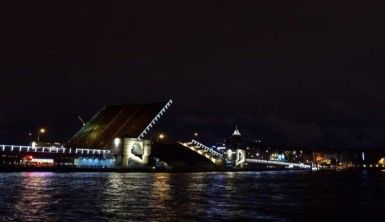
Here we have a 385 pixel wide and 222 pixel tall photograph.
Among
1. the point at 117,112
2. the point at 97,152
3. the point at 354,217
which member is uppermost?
the point at 117,112

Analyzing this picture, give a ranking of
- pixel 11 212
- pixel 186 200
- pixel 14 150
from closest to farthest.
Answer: pixel 11 212 < pixel 186 200 < pixel 14 150

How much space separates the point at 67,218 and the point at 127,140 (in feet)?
213

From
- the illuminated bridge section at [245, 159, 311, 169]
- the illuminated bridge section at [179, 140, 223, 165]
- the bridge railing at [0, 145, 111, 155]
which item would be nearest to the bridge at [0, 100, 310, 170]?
the bridge railing at [0, 145, 111, 155]

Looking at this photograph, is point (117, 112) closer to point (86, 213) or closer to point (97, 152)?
point (97, 152)

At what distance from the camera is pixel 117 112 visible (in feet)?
275

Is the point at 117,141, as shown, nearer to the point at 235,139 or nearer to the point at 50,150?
the point at 50,150

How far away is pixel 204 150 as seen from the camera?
106688mm

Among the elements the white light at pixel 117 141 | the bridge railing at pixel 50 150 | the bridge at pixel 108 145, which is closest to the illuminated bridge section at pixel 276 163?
the bridge at pixel 108 145

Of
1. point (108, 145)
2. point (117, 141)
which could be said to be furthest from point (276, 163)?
point (117, 141)

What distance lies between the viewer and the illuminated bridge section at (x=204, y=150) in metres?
103

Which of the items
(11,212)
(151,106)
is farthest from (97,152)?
(11,212)

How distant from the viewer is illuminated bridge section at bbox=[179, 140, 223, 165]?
4050 inches

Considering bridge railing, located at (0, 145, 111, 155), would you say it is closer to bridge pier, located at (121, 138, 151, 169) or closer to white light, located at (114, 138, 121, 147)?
white light, located at (114, 138, 121, 147)

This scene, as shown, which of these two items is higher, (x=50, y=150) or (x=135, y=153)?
(x=50, y=150)
